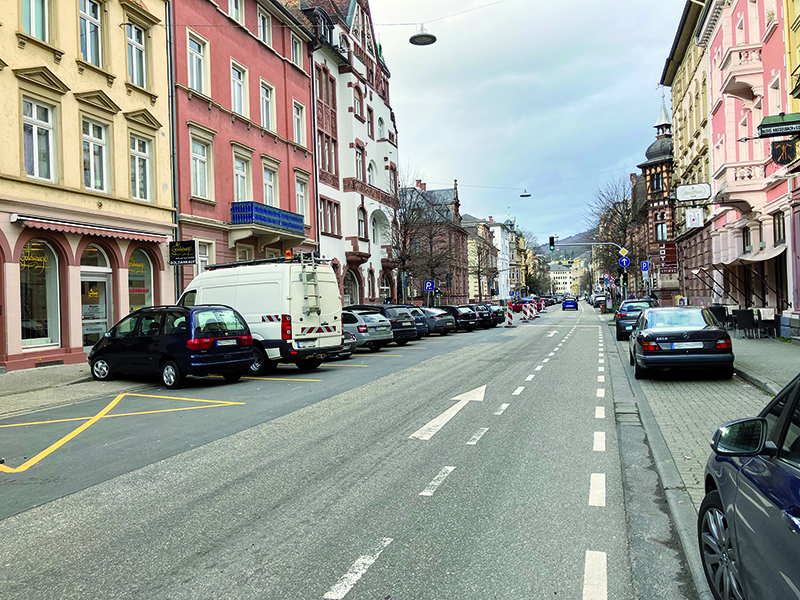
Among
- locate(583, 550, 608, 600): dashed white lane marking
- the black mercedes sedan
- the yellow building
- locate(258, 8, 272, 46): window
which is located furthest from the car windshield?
locate(258, 8, 272, 46): window

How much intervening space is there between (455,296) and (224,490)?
73.7 metres

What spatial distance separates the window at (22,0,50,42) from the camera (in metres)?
16.3

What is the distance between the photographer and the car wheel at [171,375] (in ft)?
41.4

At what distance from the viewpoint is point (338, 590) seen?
361cm

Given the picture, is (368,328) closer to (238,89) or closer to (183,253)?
(183,253)

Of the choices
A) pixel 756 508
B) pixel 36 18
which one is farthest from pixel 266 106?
pixel 756 508

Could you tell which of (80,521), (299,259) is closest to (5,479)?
(80,521)

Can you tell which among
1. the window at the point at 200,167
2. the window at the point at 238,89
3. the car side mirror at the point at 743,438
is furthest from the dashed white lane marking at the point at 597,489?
the window at the point at 238,89

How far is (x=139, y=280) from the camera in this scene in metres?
20.4

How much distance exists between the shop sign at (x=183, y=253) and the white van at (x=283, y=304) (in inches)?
181

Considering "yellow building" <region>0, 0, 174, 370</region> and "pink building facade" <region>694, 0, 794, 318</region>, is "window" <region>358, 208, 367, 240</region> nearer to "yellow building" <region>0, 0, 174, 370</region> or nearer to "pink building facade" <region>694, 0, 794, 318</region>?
"yellow building" <region>0, 0, 174, 370</region>

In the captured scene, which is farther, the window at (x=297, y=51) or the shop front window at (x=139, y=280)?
the window at (x=297, y=51)

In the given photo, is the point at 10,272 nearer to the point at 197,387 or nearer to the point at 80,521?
the point at 197,387

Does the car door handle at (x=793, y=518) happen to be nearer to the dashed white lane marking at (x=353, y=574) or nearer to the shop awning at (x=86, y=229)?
the dashed white lane marking at (x=353, y=574)
